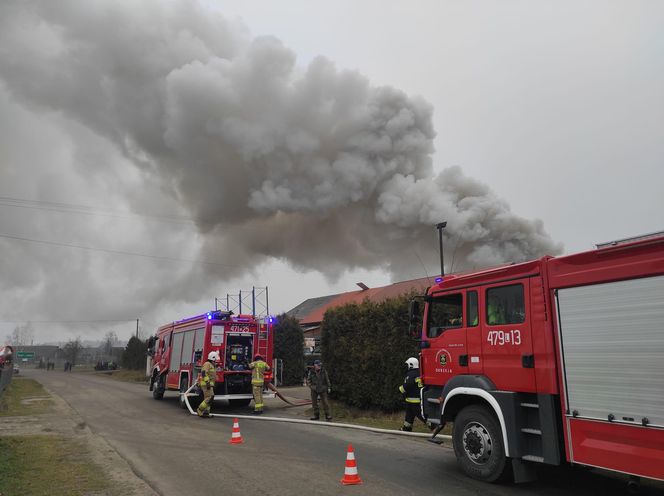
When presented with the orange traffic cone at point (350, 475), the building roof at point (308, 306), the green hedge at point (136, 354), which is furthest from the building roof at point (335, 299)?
the orange traffic cone at point (350, 475)

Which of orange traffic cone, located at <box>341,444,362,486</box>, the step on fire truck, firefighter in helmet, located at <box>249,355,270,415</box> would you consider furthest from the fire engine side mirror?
firefighter in helmet, located at <box>249,355,270,415</box>

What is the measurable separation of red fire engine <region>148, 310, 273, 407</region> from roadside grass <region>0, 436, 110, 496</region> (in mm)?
4736

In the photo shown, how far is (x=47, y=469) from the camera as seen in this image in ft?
20.9

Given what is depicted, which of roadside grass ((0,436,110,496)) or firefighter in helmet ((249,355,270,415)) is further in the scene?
firefighter in helmet ((249,355,270,415))

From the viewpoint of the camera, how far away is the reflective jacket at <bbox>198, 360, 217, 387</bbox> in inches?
455

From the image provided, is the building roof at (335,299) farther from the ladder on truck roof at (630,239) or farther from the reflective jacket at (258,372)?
the ladder on truck roof at (630,239)

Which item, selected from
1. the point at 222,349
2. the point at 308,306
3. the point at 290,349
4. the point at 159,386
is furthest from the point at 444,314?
the point at 308,306

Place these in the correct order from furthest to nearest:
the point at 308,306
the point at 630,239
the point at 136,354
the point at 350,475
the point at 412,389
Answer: the point at 308,306, the point at 136,354, the point at 412,389, the point at 350,475, the point at 630,239

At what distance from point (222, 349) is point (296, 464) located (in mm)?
7109

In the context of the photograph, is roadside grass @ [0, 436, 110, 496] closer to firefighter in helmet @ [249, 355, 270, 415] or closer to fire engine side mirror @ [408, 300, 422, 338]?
fire engine side mirror @ [408, 300, 422, 338]

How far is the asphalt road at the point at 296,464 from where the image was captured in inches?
205

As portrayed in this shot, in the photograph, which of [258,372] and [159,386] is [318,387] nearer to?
[258,372]

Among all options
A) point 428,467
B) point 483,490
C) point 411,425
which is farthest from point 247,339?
point 483,490

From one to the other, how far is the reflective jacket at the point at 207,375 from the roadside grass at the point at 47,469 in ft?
11.4
